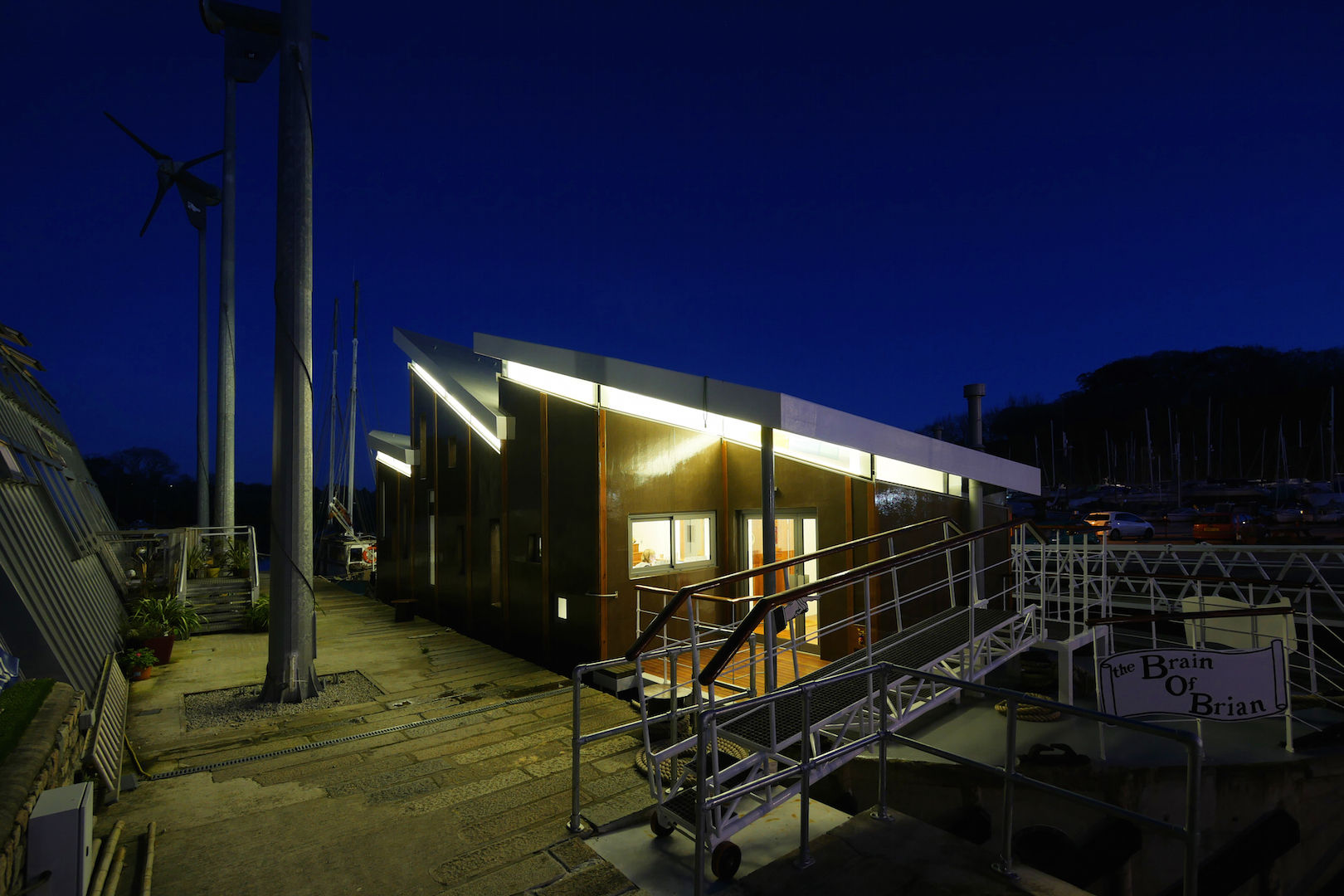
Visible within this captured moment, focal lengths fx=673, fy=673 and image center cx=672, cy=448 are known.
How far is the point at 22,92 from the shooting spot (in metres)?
73.4

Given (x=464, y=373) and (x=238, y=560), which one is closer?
(x=464, y=373)

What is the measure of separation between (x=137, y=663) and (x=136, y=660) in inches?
2.2

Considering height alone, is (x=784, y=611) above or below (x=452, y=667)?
above

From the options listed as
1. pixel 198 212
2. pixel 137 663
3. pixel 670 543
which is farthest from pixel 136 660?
pixel 198 212

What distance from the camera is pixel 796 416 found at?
620 cm

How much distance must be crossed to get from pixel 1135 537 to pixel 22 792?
33.2 m

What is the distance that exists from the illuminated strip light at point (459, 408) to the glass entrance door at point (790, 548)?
448 centimetres

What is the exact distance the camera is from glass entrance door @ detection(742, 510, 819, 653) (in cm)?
928

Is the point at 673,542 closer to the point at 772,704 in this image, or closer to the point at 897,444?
the point at 897,444

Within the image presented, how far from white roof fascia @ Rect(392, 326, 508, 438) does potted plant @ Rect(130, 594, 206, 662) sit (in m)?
5.87

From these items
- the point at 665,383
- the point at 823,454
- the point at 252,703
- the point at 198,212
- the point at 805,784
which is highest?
the point at 198,212

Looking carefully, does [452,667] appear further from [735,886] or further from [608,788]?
[735,886]

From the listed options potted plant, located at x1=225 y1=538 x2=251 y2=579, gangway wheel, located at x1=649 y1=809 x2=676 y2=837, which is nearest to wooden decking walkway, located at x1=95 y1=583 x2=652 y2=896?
gangway wheel, located at x1=649 y1=809 x2=676 y2=837

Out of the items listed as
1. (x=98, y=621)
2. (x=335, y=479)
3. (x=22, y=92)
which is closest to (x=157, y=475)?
(x=22, y=92)
